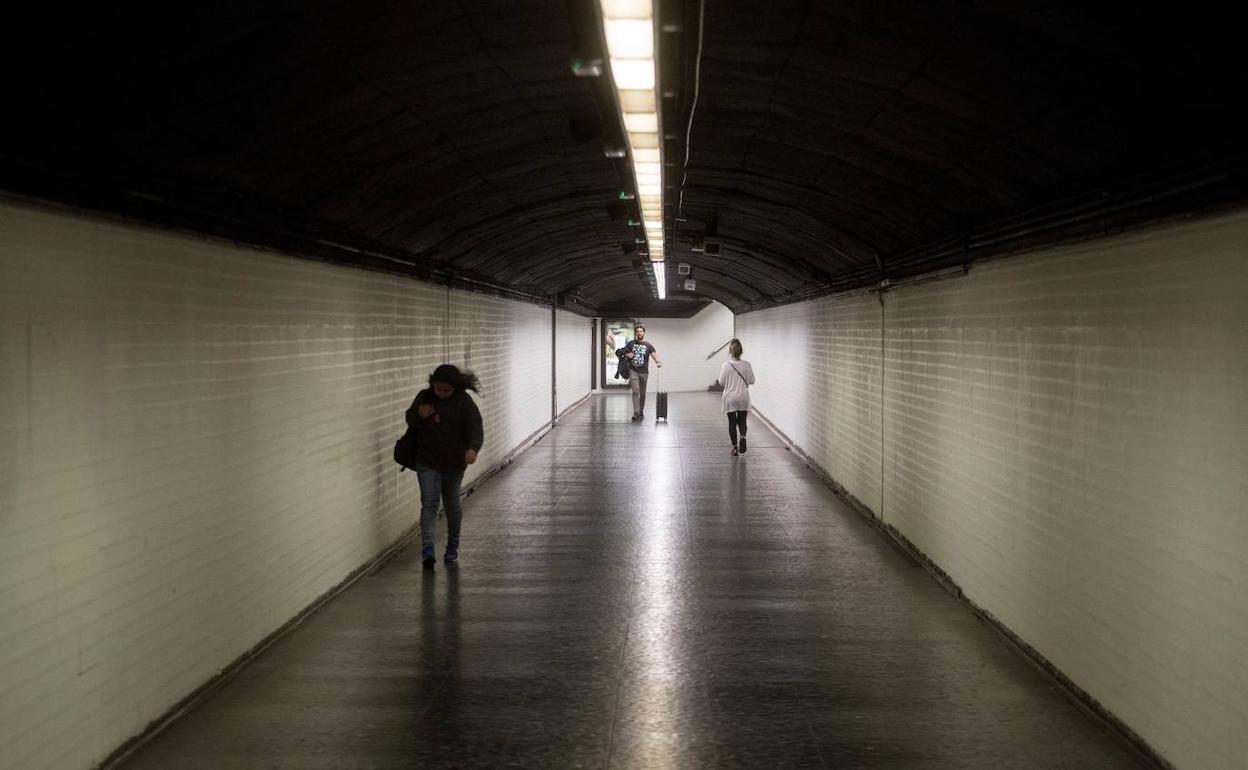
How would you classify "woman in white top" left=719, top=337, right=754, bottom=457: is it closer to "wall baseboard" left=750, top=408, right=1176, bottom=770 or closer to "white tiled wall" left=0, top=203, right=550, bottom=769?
"wall baseboard" left=750, top=408, right=1176, bottom=770

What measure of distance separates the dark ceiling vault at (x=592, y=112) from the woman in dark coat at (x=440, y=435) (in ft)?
3.69

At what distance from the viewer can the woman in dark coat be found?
8867 mm

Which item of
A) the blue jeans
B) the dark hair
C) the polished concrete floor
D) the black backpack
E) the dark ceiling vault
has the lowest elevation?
the polished concrete floor

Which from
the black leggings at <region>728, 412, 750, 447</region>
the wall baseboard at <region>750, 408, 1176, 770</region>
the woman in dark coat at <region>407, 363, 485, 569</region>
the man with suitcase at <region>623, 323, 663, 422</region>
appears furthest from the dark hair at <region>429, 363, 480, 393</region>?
the man with suitcase at <region>623, 323, 663, 422</region>

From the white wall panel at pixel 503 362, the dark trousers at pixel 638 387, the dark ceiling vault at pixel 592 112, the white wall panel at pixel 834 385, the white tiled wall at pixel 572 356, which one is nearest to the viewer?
the dark ceiling vault at pixel 592 112

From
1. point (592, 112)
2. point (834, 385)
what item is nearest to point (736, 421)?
point (834, 385)

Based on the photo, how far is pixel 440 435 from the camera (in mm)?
8883

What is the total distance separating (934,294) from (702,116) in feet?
9.24

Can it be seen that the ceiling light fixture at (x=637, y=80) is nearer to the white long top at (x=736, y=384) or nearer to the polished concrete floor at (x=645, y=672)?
the polished concrete floor at (x=645, y=672)

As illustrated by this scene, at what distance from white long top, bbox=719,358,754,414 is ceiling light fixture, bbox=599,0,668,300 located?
24.0 feet

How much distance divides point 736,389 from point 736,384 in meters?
0.08

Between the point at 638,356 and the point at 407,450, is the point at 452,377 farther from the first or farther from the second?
the point at 638,356

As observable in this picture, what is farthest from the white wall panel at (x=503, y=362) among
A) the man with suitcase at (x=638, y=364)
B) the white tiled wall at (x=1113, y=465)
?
the white tiled wall at (x=1113, y=465)

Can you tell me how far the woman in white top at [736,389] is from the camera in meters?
16.8
